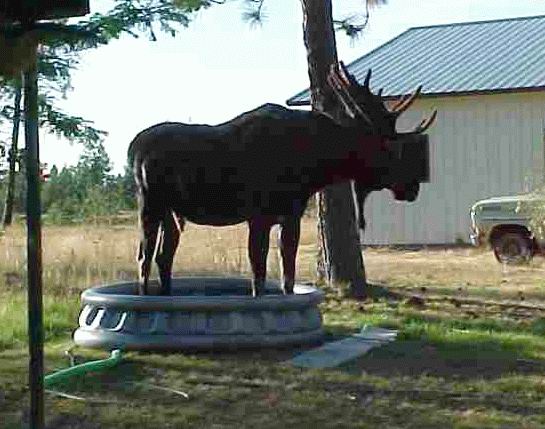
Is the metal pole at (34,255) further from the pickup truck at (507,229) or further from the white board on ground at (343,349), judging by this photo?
the pickup truck at (507,229)

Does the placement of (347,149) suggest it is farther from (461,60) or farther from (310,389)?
(461,60)

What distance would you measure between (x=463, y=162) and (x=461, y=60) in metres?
3.77

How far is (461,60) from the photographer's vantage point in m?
33.3

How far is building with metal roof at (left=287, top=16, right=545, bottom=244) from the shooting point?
30.1m

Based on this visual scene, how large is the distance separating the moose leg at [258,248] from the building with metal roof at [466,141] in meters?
18.7

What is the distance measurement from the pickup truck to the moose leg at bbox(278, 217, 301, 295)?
12.4m

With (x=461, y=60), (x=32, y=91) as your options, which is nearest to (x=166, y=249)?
(x=32, y=91)

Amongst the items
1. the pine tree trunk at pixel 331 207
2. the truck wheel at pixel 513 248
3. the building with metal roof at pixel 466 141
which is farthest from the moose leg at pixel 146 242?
the building with metal roof at pixel 466 141

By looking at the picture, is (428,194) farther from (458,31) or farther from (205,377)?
(205,377)

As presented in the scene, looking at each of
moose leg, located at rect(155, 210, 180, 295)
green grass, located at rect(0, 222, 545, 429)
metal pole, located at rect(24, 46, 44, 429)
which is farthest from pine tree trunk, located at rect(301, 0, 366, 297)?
metal pole, located at rect(24, 46, 44, 429)

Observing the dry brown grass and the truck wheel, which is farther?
the truck wheel

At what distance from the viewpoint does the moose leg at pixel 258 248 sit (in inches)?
424

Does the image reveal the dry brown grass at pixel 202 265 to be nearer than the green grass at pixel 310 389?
No

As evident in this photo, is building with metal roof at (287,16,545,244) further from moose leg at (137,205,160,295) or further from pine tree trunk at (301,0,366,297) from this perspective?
moose leg at (137,205,160,295)
